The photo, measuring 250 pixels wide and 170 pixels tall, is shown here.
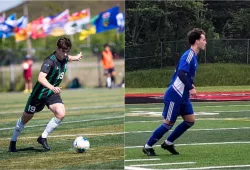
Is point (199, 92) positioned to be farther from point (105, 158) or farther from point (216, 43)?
point (105, 158)

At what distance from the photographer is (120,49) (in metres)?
33.6

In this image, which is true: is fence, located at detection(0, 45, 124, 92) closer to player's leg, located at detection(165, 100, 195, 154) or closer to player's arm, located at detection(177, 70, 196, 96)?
player's leg, located at detection(165, 100, 195, 154)

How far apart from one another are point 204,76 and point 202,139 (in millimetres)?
1058

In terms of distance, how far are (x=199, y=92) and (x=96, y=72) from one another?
24449 millimetres

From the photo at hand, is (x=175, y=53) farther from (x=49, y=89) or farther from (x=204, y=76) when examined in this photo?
(x=49, y=89)

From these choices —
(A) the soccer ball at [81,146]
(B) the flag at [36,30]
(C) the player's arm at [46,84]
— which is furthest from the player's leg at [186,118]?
(B) the flag at [36,30]

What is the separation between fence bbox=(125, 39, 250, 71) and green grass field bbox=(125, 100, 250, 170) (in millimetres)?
507

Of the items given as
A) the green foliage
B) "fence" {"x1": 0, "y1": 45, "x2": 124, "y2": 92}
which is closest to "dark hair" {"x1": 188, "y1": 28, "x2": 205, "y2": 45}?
the green foliage

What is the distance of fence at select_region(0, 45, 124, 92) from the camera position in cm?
2989

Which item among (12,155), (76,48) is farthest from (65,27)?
(12,155)

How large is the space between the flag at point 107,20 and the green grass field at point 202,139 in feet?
64.7

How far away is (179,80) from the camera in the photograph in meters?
6.70

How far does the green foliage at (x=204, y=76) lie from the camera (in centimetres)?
662

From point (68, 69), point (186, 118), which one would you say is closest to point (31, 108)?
point (186, 118)
